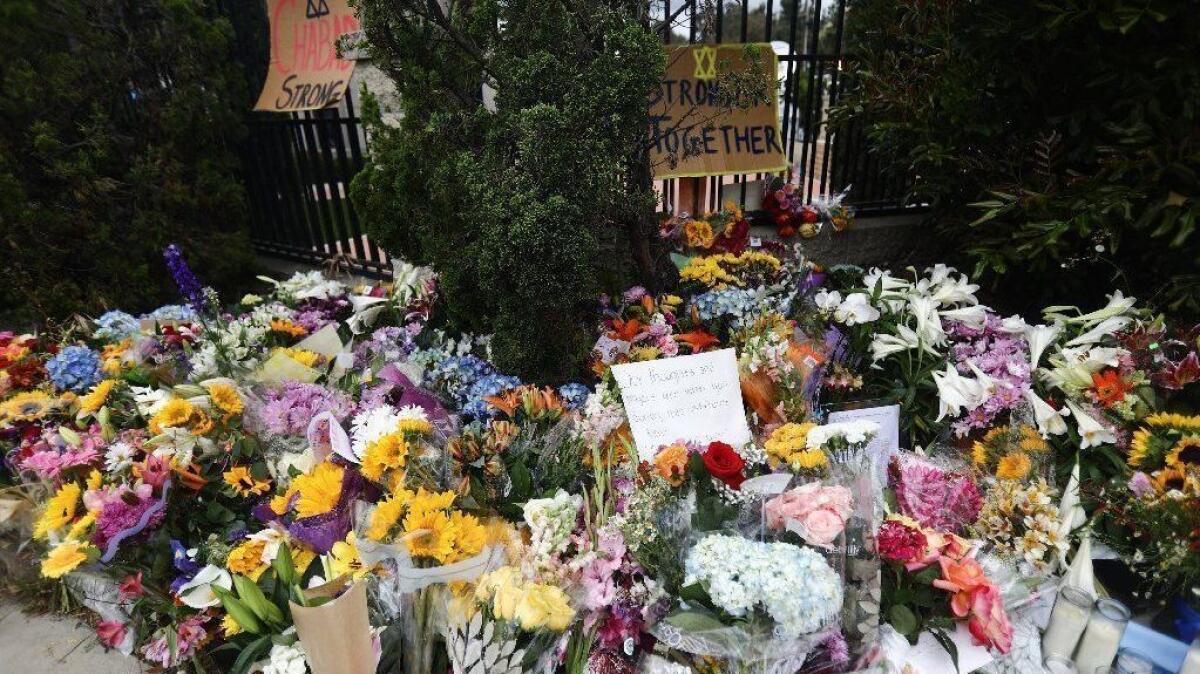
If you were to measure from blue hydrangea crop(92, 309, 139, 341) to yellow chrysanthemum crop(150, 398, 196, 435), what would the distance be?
1.24 meters

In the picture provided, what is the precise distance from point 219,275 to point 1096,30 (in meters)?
5.14

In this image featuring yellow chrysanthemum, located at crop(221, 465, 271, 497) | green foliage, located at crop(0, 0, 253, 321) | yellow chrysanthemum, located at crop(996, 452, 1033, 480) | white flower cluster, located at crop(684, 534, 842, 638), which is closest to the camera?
white flower cluster, located at crop(684, 534, 842, 638)

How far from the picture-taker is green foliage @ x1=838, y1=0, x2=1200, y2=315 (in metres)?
2.29

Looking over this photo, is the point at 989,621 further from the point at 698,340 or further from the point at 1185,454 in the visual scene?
the point at 698,340

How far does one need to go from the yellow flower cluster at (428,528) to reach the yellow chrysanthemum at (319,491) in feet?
0.63

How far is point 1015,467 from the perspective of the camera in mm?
1734

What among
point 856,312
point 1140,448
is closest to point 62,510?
point 856,312

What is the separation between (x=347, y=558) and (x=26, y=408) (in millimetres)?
1584

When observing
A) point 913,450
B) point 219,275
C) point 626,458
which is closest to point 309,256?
point 219,275

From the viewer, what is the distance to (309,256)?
5.07 metres

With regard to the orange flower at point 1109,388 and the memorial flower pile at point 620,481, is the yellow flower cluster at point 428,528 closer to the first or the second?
the memorial flower pile at point 620,481

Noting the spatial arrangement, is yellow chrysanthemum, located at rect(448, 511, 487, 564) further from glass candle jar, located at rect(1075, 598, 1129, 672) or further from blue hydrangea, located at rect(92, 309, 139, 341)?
blue hydrangea, located at rect(92, 309, 139, 341)

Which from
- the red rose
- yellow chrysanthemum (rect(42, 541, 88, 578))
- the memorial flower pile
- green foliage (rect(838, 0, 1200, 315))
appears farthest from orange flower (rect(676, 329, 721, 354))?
yellow chrysanthemum (rect(42, 541, 88, 578))

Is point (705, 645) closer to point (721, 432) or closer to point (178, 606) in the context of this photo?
point (721, 432)
